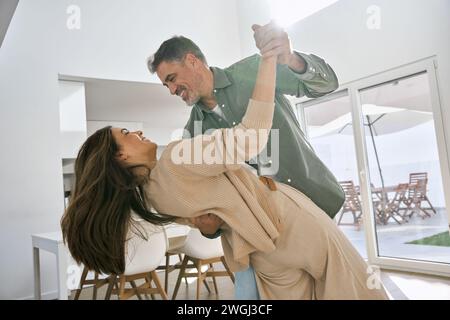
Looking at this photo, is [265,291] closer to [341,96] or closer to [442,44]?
[341,96]

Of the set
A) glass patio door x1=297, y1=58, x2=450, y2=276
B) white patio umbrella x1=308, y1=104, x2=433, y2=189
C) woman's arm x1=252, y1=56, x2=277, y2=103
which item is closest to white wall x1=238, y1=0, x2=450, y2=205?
glass patio door x1=297, y1=58, x2=450, y2=276

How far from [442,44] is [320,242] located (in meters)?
1.40

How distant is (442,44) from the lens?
1.48 metres

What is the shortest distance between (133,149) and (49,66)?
123cm

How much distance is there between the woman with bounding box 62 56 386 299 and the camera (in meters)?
0.46

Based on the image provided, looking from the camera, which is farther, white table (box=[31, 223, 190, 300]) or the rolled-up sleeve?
white table (box=[31, 223, 190, 300])

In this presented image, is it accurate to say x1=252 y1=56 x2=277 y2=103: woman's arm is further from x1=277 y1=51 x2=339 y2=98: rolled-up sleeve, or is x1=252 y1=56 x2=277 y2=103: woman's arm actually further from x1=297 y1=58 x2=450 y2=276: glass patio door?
x1=297 y1=58 x2=450 y2=276: glass patio door

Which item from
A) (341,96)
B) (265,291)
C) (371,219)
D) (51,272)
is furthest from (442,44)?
(51,272)

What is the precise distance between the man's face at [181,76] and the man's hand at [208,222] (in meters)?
0.22

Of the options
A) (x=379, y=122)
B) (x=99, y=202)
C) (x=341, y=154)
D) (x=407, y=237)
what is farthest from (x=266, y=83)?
(x=379, y=122)

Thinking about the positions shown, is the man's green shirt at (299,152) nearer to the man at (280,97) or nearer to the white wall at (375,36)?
→ the man at (280,97)

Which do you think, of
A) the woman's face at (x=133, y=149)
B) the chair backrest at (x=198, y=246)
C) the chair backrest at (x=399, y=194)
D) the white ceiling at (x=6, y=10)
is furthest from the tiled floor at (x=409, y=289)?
the white ceiling at (x=6, y=10)

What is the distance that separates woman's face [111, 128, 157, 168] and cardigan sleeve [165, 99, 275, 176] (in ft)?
0.25

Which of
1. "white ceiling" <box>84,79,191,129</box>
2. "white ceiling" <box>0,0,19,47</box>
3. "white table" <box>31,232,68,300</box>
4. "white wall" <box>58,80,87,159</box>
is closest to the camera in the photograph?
"white ceiling" <box>84,79,191,129</box>
